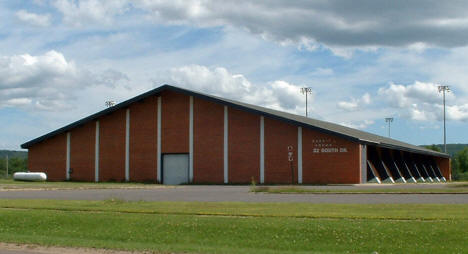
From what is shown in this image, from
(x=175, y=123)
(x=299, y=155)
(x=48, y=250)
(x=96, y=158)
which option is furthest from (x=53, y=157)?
(x=48, y=250)

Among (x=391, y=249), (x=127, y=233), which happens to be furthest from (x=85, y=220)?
(x=391, y=249)

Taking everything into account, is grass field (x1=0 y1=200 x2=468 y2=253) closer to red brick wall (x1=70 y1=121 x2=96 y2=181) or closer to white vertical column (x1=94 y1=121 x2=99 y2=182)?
white vertical column (x1=94 y1=121 x2=99 y2=182)

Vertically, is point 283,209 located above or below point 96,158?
below

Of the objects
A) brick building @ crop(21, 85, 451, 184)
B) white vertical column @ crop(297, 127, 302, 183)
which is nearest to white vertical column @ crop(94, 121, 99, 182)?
brick building @ crop(21, 85, 451, 184)

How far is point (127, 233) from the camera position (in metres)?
14.1

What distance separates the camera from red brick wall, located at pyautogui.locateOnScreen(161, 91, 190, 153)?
46812mm

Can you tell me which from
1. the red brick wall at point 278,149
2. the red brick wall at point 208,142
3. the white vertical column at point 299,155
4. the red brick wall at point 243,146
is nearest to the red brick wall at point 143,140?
the red brick wall at point 208,142

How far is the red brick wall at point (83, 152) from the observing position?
5038 centimetres

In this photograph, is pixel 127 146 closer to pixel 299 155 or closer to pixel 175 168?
pixel 175 168

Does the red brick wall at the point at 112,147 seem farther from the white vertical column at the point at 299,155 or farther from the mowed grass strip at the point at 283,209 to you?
the mowed grass strip at the point at 283,209

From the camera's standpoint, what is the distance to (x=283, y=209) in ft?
58.0

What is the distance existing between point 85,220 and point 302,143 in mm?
28004

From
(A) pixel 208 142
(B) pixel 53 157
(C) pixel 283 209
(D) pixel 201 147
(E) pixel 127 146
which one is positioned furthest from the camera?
(B) pixel 53 157

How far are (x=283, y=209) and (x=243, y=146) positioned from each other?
26.8 m
